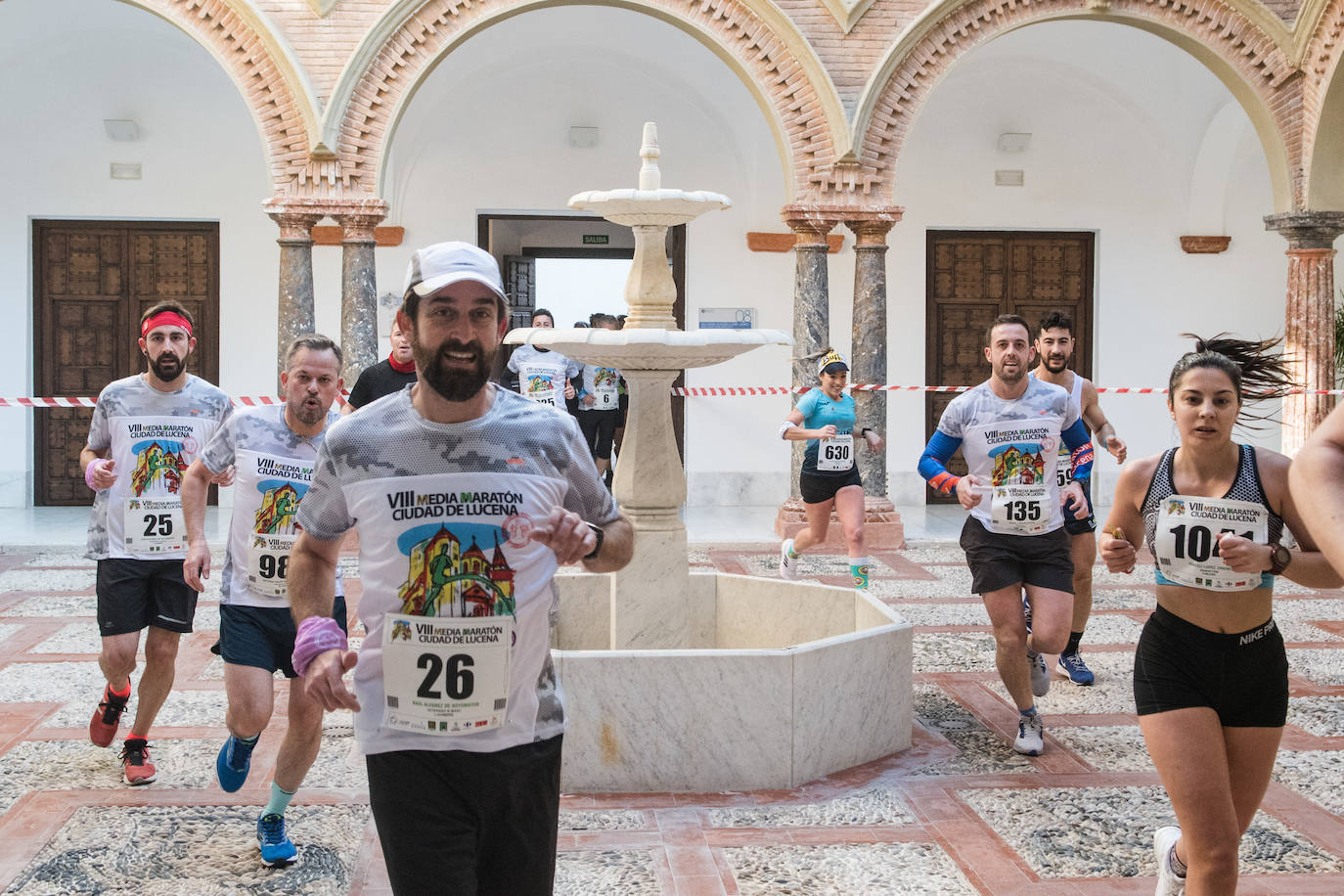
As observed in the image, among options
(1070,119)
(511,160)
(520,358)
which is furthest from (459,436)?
(1070,119)

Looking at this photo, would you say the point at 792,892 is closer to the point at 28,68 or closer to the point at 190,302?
the point at 190,302

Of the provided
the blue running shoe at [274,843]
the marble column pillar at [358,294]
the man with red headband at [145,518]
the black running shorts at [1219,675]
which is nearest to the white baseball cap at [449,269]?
the black running shorts at [1219,675]

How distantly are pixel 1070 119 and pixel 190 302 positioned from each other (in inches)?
389

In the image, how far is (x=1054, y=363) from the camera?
268 inches

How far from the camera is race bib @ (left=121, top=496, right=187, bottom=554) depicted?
17.3 feet

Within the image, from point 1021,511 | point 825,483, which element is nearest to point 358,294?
point 825,483

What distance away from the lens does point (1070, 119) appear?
15.1 meters

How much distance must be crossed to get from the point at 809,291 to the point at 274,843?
8713mm

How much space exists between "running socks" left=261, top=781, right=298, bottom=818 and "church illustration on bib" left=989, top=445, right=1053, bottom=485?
3223mm

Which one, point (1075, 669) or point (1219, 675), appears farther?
point (1075, 669)

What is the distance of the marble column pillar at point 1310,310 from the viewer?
12.5 meters

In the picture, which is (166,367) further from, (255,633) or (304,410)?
(255,633)

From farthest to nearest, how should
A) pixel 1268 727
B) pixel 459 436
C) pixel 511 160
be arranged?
pixel 511 160 → pixel 1268 727 → pixel 459 436

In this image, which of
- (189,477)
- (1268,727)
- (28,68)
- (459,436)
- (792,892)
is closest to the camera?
(459,436)
